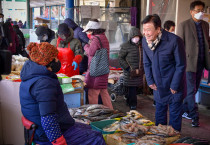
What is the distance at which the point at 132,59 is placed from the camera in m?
6.16

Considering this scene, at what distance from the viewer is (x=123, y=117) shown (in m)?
4.12

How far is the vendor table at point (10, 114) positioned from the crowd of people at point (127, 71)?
2.38ft

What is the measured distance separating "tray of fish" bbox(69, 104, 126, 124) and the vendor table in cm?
87

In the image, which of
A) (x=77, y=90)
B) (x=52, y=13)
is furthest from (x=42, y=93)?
(x=52, y=13)

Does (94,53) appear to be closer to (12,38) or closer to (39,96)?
(39,96)

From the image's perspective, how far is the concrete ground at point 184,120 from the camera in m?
5.06

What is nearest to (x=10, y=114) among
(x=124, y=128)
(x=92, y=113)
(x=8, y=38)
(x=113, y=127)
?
(x=92, y=113)

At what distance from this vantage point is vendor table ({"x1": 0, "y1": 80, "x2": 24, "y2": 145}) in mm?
3578

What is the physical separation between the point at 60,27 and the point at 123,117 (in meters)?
2.20

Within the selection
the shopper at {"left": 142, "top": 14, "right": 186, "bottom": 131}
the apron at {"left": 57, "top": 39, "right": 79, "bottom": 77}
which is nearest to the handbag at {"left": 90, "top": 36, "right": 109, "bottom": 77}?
the apron at {"left": 57, "top": 39, "right": 79, "bottom": 77}

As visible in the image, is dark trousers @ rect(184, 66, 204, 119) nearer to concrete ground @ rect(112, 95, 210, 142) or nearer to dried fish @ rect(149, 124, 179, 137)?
concrete ground @ rect(112, 95, 210, 142)

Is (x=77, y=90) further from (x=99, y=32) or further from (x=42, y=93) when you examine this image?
(x=42, y=93)

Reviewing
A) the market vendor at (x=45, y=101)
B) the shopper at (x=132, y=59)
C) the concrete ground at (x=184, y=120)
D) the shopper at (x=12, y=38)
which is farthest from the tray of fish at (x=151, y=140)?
the shopper at (x=12, y=38)

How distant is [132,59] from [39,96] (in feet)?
12.5
